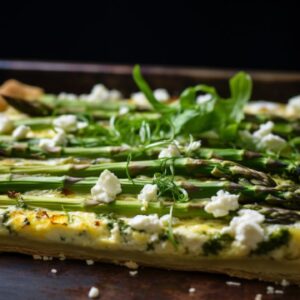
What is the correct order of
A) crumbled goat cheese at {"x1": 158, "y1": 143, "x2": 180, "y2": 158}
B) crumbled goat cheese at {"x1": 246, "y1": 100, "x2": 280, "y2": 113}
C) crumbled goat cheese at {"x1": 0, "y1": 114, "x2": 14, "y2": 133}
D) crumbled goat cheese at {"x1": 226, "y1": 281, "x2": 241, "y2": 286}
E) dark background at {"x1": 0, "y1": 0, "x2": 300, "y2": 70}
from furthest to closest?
dark background at {"x1": 0, "y1": 0, "x2": 300, "y2": 70} < crumbled goat cheese at {"x1": 246, "y1": 100, "x2": 280, "y2": 113} < crumbled goat cheese at {"x1": 0, "y1": 114, "x2": 14, "y2": 133} < crumbled goat cheese at {"x1": 158, "y1": 143, "x2": 180, "y2": 158} < crumbled goat cheese at {"x1": 226, "y1": 281, "x2": 241, "y2": 286}

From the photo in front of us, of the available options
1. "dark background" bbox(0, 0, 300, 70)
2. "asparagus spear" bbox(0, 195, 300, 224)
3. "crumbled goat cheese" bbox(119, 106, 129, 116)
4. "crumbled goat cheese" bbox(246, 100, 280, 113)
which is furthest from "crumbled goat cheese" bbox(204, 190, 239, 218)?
"dark background" bbox(0, 0, 300, 70)

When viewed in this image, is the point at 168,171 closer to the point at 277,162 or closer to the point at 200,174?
the point at 200,174

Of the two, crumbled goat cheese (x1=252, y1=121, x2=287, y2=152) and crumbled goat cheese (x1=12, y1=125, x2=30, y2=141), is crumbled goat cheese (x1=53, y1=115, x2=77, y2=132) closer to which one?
crumbled goat cheese (x1=12, y1=125, x2=30, y2=141)

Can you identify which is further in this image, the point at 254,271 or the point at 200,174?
the point at 200,174

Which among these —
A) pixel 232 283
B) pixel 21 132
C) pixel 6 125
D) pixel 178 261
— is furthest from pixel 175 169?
pixel 6 125

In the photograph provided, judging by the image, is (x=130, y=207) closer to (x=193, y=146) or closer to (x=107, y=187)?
(x=107, y=187)

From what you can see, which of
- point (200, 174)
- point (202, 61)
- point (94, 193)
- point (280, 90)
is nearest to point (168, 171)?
point (200, 174)
